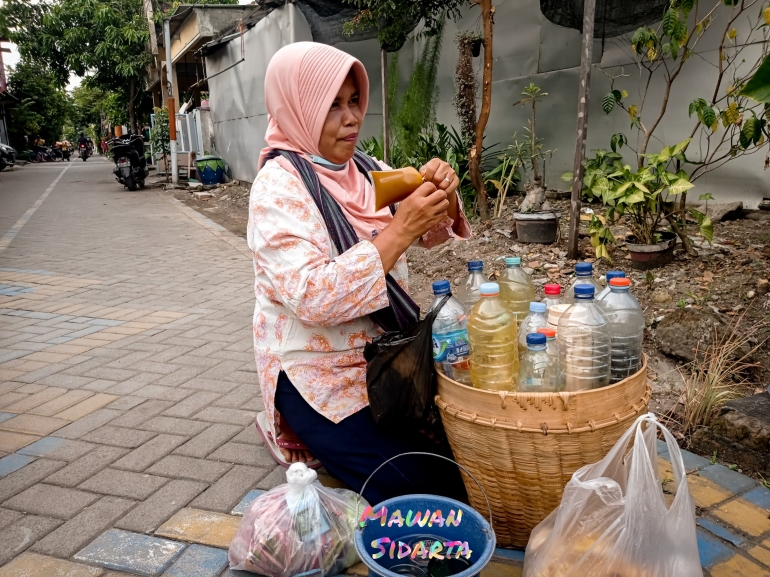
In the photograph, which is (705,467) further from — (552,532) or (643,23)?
(643,23)

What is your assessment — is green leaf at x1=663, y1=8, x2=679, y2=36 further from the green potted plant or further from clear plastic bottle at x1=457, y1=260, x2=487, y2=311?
clear plastic bottle at x1=457, y1=260, x2=487, y2=311

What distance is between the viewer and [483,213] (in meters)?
6.11

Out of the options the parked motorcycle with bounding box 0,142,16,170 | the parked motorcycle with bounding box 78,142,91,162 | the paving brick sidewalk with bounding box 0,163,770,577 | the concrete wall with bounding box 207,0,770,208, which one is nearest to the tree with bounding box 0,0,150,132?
the parked motorcycle with bounding box 0,142,16,170

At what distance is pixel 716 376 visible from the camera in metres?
2.69

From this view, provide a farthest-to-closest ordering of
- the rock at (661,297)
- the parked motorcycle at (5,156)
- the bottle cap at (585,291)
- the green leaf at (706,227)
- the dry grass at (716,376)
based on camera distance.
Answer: the parked motorcycle at (5,156), the green leaf at (706,227), the rock at (661,297), the dry grass at (716,376), the bottle cap at (585,291)

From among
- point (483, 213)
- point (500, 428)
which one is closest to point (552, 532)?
point (500, 428)

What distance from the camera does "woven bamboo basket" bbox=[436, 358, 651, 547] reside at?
5.47ft

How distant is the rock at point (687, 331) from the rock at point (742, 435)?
54 centimetres

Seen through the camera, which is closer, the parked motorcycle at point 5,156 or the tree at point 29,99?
the parked motorcycle at point 5,156

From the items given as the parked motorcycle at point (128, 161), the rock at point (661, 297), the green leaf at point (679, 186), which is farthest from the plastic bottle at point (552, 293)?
the parked motorcycle at point (128, 161)

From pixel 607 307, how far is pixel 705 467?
101cm

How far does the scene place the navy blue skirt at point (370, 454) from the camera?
2102 mm

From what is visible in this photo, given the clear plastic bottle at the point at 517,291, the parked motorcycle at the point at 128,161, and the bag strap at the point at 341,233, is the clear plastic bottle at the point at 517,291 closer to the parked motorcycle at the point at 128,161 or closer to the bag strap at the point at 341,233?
the bag strap at the point at 341,233

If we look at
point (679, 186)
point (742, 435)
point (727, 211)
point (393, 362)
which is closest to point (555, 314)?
point (393, 362)
